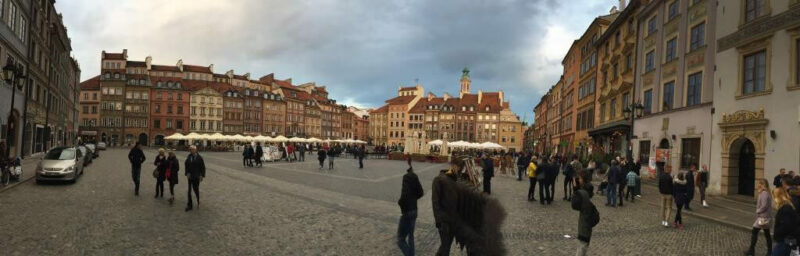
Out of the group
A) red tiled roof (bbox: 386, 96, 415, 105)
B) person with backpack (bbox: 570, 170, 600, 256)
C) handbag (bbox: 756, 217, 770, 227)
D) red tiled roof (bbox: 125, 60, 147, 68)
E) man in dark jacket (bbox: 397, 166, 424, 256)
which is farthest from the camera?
red tiled roof (bbox: 386, 96, 415, 105)

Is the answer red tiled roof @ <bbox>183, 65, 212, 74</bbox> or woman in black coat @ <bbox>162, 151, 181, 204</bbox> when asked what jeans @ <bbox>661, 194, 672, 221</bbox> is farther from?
red tiled roof @ <bbox>183, 65, 212, 74</bbox>

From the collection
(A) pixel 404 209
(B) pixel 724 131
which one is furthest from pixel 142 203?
(B) pixel 724 131

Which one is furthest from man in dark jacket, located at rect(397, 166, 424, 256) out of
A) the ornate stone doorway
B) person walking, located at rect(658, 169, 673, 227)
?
the ornate stone doorway

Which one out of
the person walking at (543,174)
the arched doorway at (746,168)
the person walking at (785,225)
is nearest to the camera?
the person walking at (785,225)

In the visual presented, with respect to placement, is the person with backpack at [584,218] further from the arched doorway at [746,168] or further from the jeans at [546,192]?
the arched doorway at [746,168]

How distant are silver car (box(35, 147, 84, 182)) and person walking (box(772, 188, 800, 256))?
20674mm

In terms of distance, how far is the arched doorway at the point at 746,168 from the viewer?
1823 cm

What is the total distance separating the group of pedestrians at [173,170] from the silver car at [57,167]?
15.6 ft

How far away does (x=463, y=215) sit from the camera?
10.5ft

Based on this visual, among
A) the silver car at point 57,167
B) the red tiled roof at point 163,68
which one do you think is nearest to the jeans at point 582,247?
the silver car at point 57,167

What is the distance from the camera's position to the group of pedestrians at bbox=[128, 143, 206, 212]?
11.9 m

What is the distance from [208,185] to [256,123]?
3433 inches

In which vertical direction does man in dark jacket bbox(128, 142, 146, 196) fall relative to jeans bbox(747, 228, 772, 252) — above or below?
above

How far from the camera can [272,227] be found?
10023mm
